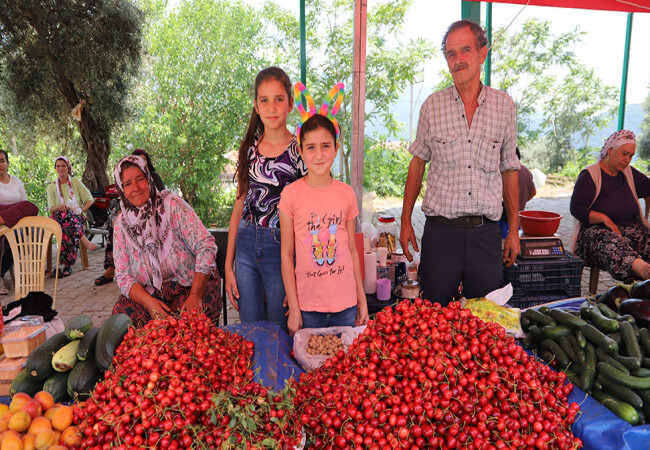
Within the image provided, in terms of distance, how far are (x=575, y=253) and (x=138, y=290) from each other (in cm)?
474

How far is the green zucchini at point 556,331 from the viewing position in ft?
6.06

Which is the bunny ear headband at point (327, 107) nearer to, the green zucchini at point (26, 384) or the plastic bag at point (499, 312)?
the plastic bag at point (499, 312)

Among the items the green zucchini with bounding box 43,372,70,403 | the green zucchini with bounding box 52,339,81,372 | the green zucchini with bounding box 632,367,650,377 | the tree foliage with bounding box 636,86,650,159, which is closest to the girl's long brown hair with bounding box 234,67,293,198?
the green zucchini with bounding box 52,339,81,372

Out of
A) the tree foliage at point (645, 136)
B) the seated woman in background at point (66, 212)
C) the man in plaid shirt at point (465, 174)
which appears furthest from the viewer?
the tree foliage at point (645, 136)

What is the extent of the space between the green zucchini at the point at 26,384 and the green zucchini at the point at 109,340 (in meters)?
0.25

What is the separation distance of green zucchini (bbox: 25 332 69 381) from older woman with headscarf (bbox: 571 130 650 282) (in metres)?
4.92

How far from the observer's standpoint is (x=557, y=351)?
1.81 meters

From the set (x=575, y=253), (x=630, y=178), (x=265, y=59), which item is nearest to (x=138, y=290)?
(x=575, y=253)

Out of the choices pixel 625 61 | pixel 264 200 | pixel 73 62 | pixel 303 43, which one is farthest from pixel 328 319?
pixel 73 62

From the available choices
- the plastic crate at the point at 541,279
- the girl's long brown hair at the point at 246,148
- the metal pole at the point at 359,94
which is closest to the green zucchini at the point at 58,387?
the girl's long brown hair at the point at 246,148

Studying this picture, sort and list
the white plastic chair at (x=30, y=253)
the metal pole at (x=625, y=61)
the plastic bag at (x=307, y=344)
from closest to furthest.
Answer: the plastic bag at (x=307, y=344)
the white plastic chair at (x=30, y=253)
the metal pole at (x=625, y=61)

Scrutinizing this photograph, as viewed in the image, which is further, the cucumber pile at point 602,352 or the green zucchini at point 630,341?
the green zucchini at point 630,341

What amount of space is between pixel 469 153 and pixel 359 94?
1.62 meters

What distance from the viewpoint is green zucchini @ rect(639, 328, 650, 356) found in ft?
5.62
